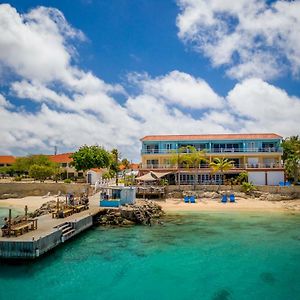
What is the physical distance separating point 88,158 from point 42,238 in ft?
116

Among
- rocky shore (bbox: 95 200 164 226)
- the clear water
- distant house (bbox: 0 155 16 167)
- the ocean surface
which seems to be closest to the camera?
the ocean surface

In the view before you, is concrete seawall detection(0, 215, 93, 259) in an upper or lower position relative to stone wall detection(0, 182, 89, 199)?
lower

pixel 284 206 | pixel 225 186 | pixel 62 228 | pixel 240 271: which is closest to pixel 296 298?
pixel 240 271

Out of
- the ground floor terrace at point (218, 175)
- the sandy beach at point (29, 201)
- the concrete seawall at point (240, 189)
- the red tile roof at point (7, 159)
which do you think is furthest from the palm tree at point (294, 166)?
the red tile roof at point (7, 159)

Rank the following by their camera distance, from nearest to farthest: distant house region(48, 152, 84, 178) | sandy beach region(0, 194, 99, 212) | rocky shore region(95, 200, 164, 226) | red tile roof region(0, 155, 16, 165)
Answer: rocky shore region(95, 200, 164, 226)
sandy beach region(0, 194, 99, 212)
distant house region(48, 152, 84, 178)
red tile roof region(0, 155, 16, 165)

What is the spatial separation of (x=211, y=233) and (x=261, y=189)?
19.6 m

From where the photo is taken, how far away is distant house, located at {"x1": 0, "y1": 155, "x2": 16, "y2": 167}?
88.1 meters

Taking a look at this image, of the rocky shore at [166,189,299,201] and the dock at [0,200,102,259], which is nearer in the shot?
the dock at [0,200,102,259]

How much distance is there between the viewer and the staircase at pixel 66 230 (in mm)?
21619

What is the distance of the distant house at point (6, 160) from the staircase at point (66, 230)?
6949 cm

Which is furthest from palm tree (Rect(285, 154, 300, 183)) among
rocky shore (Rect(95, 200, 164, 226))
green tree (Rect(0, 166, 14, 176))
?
green tree (Rect(0, 166, 14, 176))

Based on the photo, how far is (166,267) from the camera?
1777 centimetres

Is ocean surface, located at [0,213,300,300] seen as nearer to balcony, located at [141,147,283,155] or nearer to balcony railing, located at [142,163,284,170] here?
balcony railing, located at [142,163,284,170]

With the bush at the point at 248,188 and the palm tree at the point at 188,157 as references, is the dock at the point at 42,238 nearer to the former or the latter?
the palm tree at the point at 188,157
